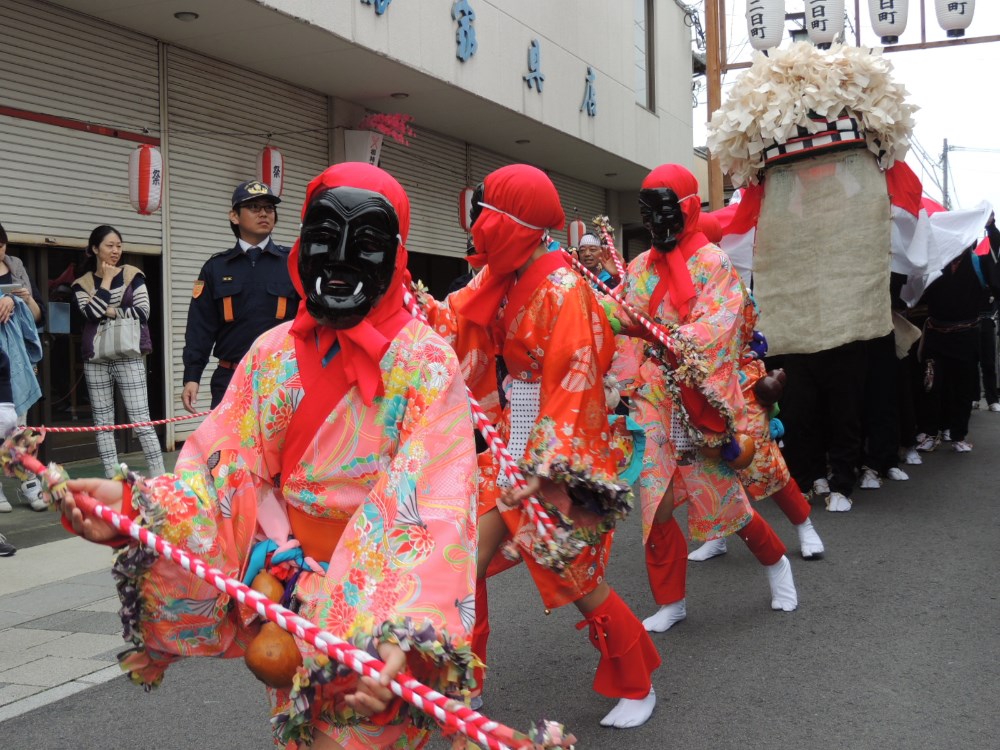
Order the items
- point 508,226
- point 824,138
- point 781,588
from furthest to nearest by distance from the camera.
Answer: point 824,138 < point 781,588 < point 508,226

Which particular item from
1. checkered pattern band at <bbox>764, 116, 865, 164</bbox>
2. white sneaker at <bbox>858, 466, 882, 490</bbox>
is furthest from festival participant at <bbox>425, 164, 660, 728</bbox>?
white sneaker at <bbox>858, 466, 882, 490</bbox>

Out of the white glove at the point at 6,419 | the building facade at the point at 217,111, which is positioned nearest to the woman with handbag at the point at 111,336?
the building facade at the point at 217,111

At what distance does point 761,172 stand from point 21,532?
213 inches

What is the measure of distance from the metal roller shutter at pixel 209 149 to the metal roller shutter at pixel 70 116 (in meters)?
0.33

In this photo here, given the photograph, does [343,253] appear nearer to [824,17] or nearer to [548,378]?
[548,378]

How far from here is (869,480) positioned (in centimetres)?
780

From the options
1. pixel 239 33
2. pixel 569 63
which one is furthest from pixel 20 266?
pixel 569 63

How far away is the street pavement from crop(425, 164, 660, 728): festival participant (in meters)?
0.34

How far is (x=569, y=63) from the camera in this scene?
1461 centimetres

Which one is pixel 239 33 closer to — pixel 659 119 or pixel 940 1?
pixel 940 1

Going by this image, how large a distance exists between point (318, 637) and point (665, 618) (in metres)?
3.07

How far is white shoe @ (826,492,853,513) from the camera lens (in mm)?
7004

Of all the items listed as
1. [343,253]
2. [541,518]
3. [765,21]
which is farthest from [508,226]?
[765,21]

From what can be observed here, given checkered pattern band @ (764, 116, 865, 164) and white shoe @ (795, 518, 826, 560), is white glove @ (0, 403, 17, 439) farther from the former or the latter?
checkered pattern band @ (764, 116, 865, 164)
